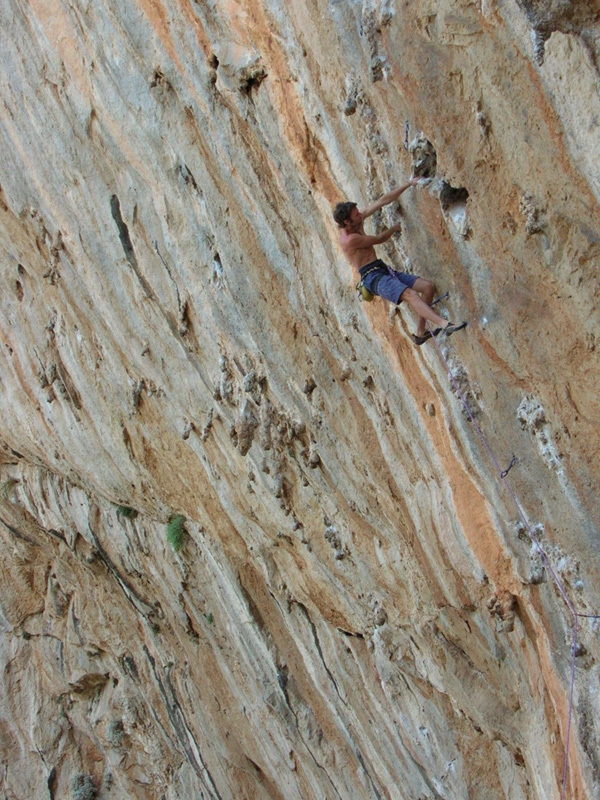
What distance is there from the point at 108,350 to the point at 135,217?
212 centimetres

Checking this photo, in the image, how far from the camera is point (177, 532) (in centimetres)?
1104

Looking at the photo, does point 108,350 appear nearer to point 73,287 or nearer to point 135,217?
point 73,287

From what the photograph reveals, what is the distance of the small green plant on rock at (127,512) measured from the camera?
39.5ft

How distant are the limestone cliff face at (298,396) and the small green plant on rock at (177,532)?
12 cm

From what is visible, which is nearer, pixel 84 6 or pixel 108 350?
pixel 84 6

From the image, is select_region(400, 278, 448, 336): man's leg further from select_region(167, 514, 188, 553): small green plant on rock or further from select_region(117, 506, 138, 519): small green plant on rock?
select_region(117, 506, 138, 519): small green plant on rock

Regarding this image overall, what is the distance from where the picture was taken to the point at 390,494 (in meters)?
7.56

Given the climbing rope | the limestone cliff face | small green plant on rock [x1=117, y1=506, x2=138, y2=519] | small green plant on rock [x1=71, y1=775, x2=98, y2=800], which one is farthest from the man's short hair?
small green plant on rock [x1=71, y1=775, x2=98, y2=800]

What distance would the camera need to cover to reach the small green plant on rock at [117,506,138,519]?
39.5 ft

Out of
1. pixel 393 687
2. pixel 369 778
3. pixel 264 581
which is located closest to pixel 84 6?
pixel 264 581

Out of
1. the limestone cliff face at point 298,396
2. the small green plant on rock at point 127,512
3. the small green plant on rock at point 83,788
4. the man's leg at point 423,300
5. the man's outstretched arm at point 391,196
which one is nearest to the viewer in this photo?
the limestone cliff face at point 298,396

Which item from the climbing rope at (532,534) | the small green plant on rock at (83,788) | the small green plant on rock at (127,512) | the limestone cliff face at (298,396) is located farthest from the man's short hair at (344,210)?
the small green plant on rock at (83,788)

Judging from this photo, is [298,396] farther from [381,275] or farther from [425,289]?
[425,289]

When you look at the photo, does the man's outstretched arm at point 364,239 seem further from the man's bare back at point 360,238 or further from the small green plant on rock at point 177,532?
the small green plant on rock at point 177,532
